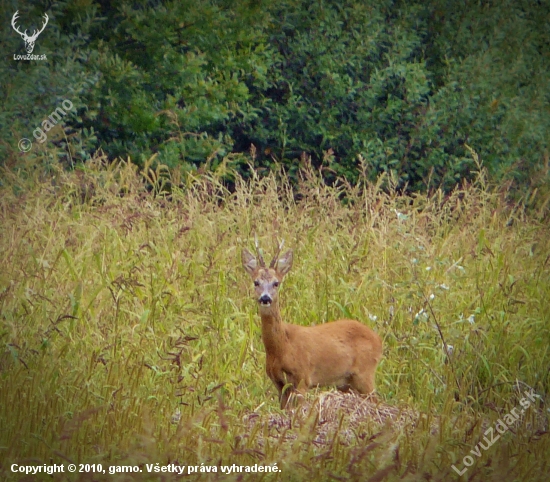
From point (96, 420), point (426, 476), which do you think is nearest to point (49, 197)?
point (96, 420)

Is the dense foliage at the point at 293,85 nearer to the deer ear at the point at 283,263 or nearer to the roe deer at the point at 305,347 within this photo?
the deer ear at the point at 283,263

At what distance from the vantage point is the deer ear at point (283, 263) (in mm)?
6074

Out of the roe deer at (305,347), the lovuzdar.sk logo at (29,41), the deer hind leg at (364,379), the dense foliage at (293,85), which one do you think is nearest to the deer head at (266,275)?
the roe deer at (305,347)

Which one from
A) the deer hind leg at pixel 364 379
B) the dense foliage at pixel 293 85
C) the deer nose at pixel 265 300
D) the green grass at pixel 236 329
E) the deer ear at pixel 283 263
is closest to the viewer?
the green grass at pixel 236 329

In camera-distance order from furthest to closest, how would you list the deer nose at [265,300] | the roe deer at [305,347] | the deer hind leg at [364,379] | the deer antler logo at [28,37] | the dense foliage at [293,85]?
the dense foliage at [293,85]
the deer antler logo at [28,37]
the deer hind leg at [364,379]
the roe deer at [305,347]
the deer nose at [265,300]

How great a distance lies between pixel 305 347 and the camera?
6.01 metres

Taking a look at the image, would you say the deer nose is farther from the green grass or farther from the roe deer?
the green grass

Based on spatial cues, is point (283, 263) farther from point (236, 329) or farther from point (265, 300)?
point (236, 329)

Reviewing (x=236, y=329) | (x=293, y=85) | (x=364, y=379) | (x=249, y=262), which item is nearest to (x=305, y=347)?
(x=364, y=379)

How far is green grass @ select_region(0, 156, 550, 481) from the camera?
4539 millimetres

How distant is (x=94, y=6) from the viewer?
10.6 m

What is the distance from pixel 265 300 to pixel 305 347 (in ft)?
1.56

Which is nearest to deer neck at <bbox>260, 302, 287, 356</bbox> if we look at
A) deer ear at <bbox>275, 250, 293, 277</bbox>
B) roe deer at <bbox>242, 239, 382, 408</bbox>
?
roe deer at <bbox>242, 239, 382, 408</bbox>

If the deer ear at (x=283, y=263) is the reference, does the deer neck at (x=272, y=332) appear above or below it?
below
